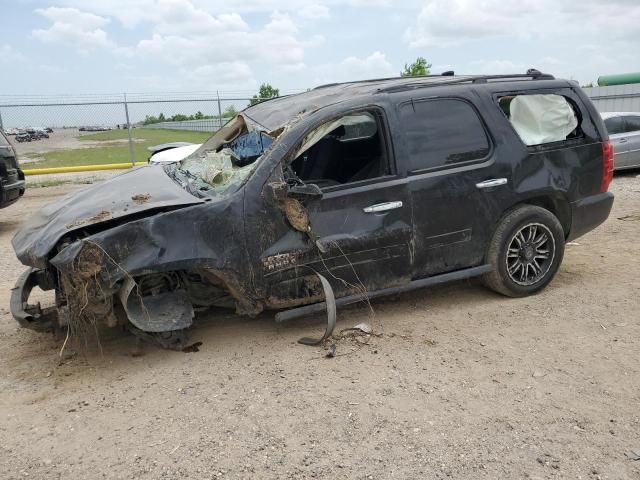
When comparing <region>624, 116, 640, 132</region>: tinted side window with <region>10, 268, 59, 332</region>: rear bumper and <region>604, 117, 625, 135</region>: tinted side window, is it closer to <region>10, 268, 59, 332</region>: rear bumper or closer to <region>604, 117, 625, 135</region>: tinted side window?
<region>604, 117, 625, 135</region>: tinted side window

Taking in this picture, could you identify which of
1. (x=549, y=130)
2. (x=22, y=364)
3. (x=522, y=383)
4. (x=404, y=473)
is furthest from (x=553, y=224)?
(x=22, y=364)

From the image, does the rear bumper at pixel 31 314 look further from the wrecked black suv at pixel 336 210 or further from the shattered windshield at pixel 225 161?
the shattered windshield at pixel 225 161

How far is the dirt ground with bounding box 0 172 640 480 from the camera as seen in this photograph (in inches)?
117

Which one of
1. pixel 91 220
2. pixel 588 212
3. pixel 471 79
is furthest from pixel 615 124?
pixel 91 220

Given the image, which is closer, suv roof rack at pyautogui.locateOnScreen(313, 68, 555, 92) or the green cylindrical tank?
suv roof rack at pyautogui.locateOnScreen(313, 68, 555, 92)

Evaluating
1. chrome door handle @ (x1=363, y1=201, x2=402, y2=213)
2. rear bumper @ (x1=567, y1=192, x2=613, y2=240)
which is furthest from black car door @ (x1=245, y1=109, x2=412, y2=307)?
rear bumper @ (x1=567, y1=192, x2=613, y2=240)

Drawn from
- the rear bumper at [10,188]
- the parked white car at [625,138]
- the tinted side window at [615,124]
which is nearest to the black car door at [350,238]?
the rear bumper at [10,188]

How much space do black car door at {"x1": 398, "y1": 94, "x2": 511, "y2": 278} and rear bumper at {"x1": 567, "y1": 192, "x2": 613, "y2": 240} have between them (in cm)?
84

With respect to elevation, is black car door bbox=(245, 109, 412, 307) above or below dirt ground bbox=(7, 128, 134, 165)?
below

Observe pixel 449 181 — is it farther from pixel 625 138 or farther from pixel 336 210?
pixel 625 138

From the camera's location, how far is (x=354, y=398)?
3578 millimetres

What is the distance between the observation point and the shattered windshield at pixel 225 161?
14.1ft

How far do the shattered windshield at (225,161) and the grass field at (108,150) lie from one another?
1350 centimetres

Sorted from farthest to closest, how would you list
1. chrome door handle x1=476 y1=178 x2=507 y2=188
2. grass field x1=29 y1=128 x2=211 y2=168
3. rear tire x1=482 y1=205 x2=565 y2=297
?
grass field x1=29 y1=128 x2=211 y2=168, rear tire x1=482 y1=205 x2=565 y2=297, chrome door handle x1=476 y1=178 x2=507 y2=188
